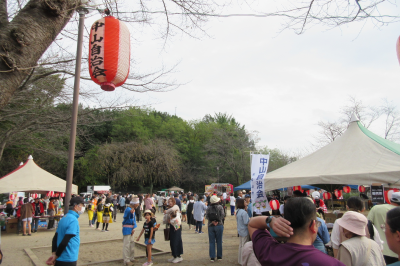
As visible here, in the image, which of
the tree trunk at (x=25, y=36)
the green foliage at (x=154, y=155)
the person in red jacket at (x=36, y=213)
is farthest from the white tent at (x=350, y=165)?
the green foliage at (x=154, y=155)

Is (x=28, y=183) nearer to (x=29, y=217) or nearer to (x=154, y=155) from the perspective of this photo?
(x=29, y=217)

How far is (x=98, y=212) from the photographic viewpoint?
12898 mm

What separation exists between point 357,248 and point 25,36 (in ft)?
14.2

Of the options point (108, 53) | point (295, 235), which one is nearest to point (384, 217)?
point (295, 235)

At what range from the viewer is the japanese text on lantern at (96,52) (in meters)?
4.63

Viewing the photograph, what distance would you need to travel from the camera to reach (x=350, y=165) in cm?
576

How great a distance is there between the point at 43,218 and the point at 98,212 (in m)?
2.63

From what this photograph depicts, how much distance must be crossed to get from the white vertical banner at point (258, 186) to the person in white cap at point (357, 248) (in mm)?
2474

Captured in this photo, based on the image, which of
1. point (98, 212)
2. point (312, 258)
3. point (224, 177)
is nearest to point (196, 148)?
point (224, 177)

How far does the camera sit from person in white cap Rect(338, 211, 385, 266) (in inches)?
99.3

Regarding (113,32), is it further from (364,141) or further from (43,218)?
(43,218)

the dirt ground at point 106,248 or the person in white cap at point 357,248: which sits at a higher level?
the person in white cap at point 357,248

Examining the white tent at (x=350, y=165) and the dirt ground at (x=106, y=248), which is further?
the dirt ground at (x=106, y=248)

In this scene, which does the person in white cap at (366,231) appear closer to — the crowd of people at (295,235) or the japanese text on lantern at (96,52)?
the crowd of people at (295,235)
